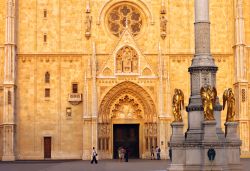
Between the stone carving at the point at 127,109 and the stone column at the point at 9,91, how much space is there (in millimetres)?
9006

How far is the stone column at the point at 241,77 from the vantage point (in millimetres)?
50719

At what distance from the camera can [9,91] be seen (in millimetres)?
49656

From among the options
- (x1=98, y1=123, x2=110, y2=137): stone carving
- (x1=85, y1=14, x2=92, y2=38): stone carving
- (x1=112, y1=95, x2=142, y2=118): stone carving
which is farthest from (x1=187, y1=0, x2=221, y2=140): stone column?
(x1=85, y1=14, x2=92, y2=38): stone carving

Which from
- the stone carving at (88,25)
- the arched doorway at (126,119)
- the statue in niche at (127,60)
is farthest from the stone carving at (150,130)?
the stone carving at (88,25)

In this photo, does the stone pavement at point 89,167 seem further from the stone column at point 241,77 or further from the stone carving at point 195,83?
the stone column at point 241,77

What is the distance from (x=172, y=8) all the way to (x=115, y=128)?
12.1m

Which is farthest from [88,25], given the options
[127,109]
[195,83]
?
[195,83]

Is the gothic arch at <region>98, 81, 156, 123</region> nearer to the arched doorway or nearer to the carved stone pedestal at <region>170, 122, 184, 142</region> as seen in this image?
the arched doorway

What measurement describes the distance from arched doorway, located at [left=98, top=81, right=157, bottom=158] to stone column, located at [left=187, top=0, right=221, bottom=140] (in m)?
22.7

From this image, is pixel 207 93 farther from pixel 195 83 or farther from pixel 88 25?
pixel 88 25

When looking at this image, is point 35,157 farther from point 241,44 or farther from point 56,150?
point 241,44

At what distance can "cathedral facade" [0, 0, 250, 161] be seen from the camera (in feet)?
166

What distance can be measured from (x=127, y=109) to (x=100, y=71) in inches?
174

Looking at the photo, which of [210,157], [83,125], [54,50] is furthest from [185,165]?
[54,50]
